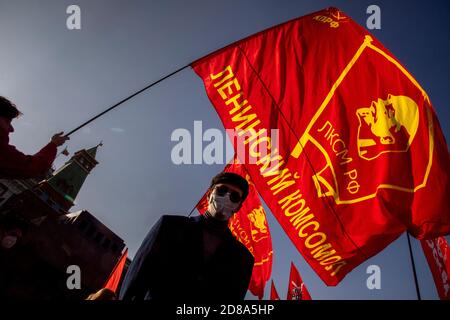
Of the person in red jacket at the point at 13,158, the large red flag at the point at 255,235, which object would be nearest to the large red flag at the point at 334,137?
the person in red jacket at the point at 13,158

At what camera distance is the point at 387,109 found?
442cm

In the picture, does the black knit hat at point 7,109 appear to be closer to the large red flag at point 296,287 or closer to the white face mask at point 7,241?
the white face mask at point 7,241

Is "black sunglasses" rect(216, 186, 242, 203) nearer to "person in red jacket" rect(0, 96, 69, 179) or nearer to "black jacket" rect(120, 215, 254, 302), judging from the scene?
"black jacket" rect(120, 215, 254, 302)

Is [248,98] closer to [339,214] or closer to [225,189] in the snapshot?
[339,214]

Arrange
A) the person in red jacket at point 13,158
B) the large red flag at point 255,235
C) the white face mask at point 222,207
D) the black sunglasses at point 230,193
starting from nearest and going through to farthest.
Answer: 1. the white face mask at point 222,207
2. the black sunglasses at point 230,193
3. the person in red jacket at point 13,158
4. the large red flag at point 255,235

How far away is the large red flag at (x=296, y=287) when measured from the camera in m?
11.6

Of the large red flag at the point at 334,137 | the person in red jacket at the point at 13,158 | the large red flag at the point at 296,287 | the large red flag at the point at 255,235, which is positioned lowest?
the large red flag at the point at 296,287

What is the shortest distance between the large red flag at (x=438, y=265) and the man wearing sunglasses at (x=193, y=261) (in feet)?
24.8

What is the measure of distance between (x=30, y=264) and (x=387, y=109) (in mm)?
31403

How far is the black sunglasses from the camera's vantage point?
2.43 metres

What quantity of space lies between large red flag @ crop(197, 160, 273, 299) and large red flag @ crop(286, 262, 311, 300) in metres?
3.92

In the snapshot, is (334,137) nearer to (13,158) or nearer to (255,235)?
(13,158)
